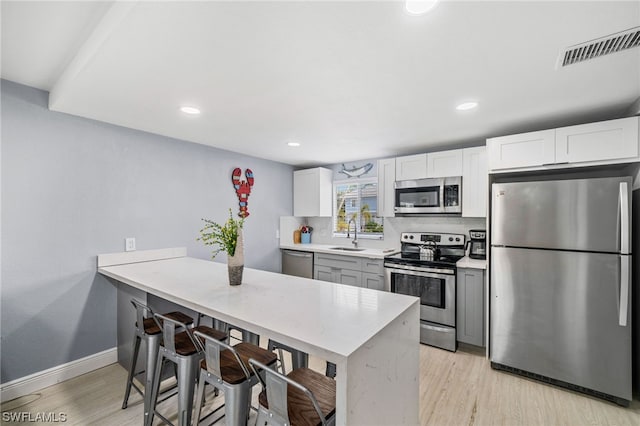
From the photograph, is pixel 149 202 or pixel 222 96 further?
pixel 149 202

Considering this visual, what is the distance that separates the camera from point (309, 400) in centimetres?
118

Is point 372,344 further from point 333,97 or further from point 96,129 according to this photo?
point 96,129

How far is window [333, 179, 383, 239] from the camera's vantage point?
425 cm

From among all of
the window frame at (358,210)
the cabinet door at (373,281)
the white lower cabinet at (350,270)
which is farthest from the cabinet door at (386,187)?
the cabinet door at (373,281)

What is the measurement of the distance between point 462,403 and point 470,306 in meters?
1.01

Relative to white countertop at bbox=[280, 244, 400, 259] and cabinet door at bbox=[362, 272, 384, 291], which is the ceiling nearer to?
white countertop at bbox=[280, 244, 400, 259]

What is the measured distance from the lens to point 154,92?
6.51 ft

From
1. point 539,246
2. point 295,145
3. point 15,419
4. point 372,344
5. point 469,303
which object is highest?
point 295,145

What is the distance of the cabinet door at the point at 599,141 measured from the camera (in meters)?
2.08

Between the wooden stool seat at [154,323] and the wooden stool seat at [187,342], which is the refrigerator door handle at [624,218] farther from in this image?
the wooden stool seat at [154,323]

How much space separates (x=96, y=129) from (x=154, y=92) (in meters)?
1.03

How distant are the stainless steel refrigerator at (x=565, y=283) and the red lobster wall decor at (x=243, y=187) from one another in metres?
2.96

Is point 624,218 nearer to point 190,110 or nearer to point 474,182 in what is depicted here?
point 474,182

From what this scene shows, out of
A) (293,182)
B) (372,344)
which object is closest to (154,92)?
(372,344)
